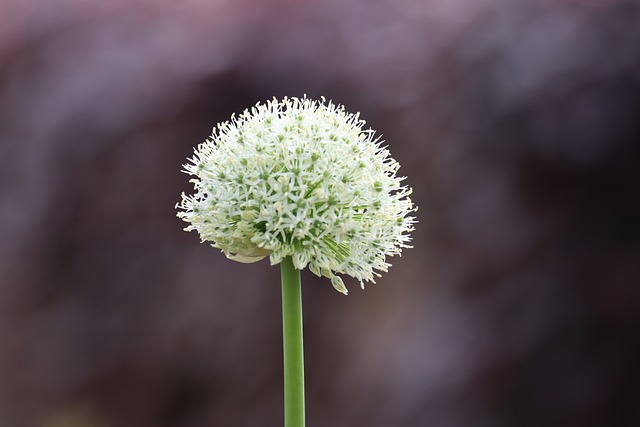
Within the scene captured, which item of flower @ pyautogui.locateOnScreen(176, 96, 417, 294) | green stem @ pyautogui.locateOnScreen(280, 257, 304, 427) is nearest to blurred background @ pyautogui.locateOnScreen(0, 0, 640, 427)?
flower @ pyautogui.locateOnScreen(176, 96, 417, 294)

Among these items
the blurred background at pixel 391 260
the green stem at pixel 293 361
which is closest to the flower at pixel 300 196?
the green stem at pixel 293 361

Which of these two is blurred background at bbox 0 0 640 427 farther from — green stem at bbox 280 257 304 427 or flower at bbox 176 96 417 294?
green stem at bbox 280 257 304 427

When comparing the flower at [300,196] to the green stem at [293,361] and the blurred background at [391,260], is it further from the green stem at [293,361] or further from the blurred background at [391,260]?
the blurred background at [391,260]
